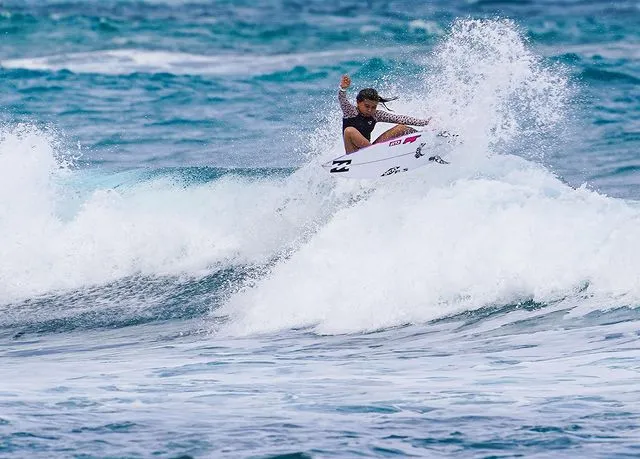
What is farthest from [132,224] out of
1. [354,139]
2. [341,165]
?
[354,139]

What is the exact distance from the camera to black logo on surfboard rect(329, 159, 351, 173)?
14969mm

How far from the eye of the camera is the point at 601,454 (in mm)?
8648

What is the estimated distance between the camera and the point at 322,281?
1420 cm

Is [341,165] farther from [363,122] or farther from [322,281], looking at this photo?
[322,281]

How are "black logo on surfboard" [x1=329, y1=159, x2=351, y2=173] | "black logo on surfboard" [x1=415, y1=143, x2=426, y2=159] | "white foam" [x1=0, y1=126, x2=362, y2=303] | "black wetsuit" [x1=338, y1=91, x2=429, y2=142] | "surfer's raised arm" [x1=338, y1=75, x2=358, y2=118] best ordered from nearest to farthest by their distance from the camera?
"surfer's raised arm" [x1=338, y1=75, x2=358, y2=118]
"black wetsuit" [x1=338, y1=91, x2=429, y2=142]
"black logo on surfboard" [x1=329, y1=159, x2=351, y2=173]
"black logo on surfboard" [x1=415, y1=143, x2=426, y2=159]
"white foam" [x1=0, y1=126, x2=362, y2=303]

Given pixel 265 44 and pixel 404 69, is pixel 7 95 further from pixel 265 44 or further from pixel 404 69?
pixel 265 44

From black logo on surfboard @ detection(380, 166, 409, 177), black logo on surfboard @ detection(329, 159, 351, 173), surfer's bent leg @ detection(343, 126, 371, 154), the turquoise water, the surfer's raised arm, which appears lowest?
the turquoise water

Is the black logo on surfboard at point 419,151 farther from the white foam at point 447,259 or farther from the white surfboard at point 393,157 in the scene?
the white foam at point 447,259

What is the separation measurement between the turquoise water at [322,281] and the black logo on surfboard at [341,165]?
63cm

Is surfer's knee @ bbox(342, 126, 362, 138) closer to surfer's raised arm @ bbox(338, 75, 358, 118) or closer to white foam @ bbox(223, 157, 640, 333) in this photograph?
surfer's raised arm @ bbox(338, 75, 358, 118)

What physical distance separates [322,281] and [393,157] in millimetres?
1847

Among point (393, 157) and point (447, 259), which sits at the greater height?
point (393, 157)

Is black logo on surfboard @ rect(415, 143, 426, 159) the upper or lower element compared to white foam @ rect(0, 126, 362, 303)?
upper

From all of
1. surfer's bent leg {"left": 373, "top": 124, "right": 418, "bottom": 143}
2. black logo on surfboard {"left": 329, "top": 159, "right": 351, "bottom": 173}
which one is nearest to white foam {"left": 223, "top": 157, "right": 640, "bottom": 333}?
black logo on surfboard {"left": 329, "top": 159, "right": 351, "bottom": 173}
